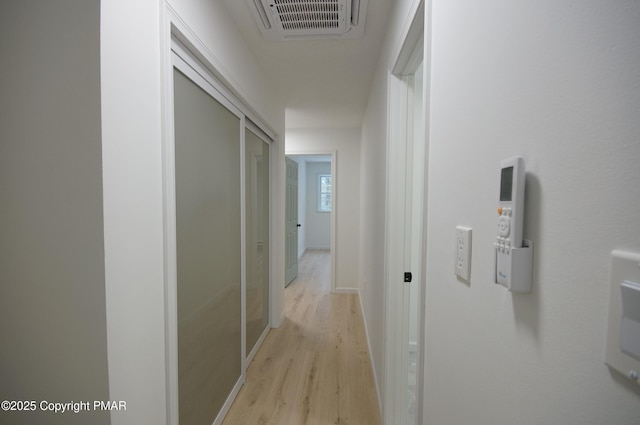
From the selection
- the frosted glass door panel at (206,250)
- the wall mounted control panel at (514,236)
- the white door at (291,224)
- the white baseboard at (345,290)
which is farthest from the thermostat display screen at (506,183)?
the white baseboard at (345,290)

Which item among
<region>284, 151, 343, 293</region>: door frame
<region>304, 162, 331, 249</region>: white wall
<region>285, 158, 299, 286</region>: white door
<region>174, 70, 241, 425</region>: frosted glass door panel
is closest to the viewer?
<region>174, 70, 241, 425</region>: frosted glass door panel

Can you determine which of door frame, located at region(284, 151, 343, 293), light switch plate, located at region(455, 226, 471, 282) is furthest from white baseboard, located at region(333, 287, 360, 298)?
light switch plate, located at region(455, 226, 471, 282)

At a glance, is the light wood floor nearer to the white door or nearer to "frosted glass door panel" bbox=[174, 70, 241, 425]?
"frosted glass door panel" bbox=[174, 70, 241, 425]

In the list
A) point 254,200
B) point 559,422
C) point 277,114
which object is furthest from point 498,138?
point 277,114

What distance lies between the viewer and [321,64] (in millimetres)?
2230

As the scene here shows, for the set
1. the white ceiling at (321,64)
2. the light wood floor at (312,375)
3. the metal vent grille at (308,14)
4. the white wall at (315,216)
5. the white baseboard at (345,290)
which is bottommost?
the light wood floor at (312,375)

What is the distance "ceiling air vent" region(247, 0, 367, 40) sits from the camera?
1483mm

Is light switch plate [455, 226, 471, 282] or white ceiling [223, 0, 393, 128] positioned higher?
white ceiling [223, 0, 393, 128]

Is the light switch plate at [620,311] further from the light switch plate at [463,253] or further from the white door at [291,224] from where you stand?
the white door at [291,224]

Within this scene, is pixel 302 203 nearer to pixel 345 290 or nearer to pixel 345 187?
pixel 345 187

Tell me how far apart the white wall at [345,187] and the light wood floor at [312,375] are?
0.71m

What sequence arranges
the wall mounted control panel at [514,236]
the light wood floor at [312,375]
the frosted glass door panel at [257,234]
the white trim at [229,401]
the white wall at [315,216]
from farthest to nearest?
the white wall at [315,216]
the frosted glass door panel at [257,234]
the light wood floor at [312,375]
the white trim at [229,401]
the wall mounted control panel at [514,236]

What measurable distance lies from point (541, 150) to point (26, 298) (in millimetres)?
1327

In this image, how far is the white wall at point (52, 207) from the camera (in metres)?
0.75
